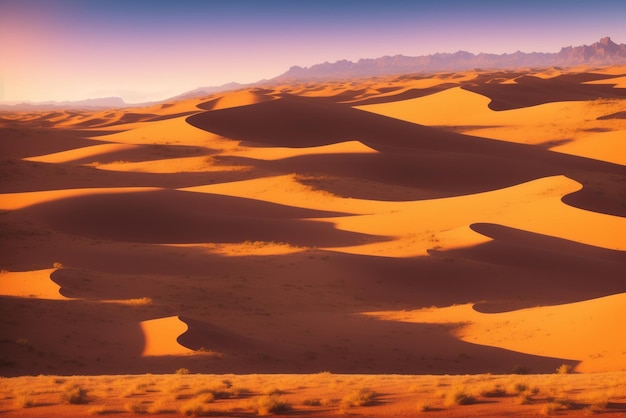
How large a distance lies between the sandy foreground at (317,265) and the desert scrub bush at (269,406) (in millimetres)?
253

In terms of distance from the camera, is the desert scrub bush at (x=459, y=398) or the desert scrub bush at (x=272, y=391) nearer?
the desert scrub bush at (x=459, y=398)

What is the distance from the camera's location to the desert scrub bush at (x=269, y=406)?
9.56 m

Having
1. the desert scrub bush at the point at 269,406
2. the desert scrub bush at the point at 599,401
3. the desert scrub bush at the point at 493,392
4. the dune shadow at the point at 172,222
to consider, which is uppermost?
the desert scrub bush at the point at 269,406

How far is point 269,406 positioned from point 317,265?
1433 centimetres

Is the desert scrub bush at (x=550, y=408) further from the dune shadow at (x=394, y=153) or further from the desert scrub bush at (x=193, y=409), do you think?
the dune shadow at (x=394, y=153)

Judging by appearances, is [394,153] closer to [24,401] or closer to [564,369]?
[564,369]

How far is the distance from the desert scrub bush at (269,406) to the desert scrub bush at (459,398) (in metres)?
2.10

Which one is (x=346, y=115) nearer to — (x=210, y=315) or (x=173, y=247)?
(x=173, y=247)

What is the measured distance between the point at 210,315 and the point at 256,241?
959cm

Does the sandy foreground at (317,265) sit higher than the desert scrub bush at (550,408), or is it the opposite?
the desert scrub bush at (550,408)

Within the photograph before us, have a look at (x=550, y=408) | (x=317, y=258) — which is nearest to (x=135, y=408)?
(x=550, y=408)

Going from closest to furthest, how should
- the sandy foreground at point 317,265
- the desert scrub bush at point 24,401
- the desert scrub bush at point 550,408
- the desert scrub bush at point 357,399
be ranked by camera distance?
the desert scrub bush at point 550,408
the desert scrub bush at point 24,401
the desert scrub bush at point 357,399
the sandy foreground at point 317,265

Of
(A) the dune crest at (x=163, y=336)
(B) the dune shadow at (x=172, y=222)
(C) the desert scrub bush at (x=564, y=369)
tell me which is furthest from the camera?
(B) the dune shadow at (x=172, y=222)

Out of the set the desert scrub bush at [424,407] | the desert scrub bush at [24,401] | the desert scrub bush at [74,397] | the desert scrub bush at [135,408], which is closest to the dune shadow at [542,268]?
the desert scrub bush at [424,407]
